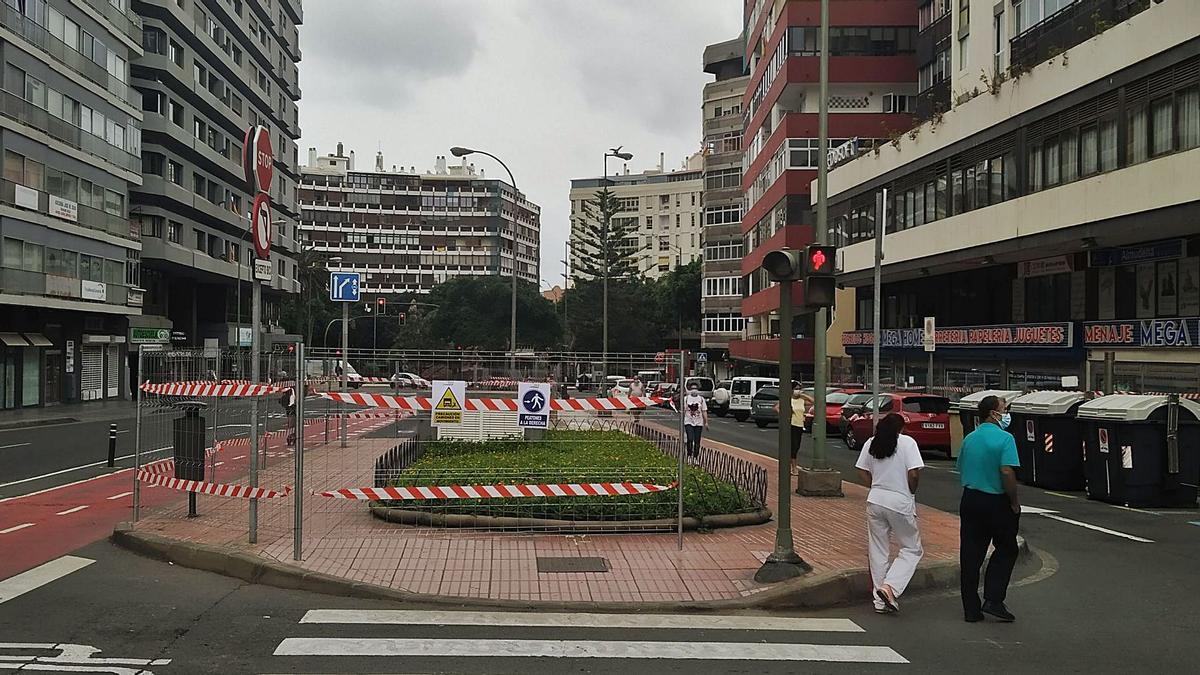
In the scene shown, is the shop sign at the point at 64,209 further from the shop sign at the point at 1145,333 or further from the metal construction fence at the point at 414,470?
the shop sign at the point at 1145,333

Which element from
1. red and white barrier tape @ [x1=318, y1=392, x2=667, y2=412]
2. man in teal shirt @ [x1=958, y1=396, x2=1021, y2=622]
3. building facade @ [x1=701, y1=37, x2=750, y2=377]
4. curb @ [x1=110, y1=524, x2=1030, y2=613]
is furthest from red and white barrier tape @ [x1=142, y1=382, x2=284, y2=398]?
building facade @ [x1=701, y1=37, x2=750, y2=377]

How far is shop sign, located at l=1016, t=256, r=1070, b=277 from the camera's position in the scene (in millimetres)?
30384

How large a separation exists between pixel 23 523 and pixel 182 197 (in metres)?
42.1

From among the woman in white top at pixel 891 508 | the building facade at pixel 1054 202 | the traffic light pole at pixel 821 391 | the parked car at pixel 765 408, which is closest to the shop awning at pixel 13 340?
the parked car at pixel 765 408

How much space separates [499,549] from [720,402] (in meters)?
31.8

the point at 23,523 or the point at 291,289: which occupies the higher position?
the point at 291,289

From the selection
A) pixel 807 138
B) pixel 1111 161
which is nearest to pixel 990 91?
pixel 1111 161

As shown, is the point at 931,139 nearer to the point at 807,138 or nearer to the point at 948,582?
the point at 807,138

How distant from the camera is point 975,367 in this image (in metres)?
36.0

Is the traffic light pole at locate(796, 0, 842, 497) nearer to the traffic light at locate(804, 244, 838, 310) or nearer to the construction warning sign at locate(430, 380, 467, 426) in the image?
the traffic light at locate(804, 244, 838, 310)

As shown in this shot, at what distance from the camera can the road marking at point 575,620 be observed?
7.74 m

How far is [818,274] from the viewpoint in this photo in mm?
9531

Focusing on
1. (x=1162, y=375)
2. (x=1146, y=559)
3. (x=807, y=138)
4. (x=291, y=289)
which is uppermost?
(x=807, y=138)

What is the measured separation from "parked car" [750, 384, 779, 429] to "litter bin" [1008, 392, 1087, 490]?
15852 millimetres
